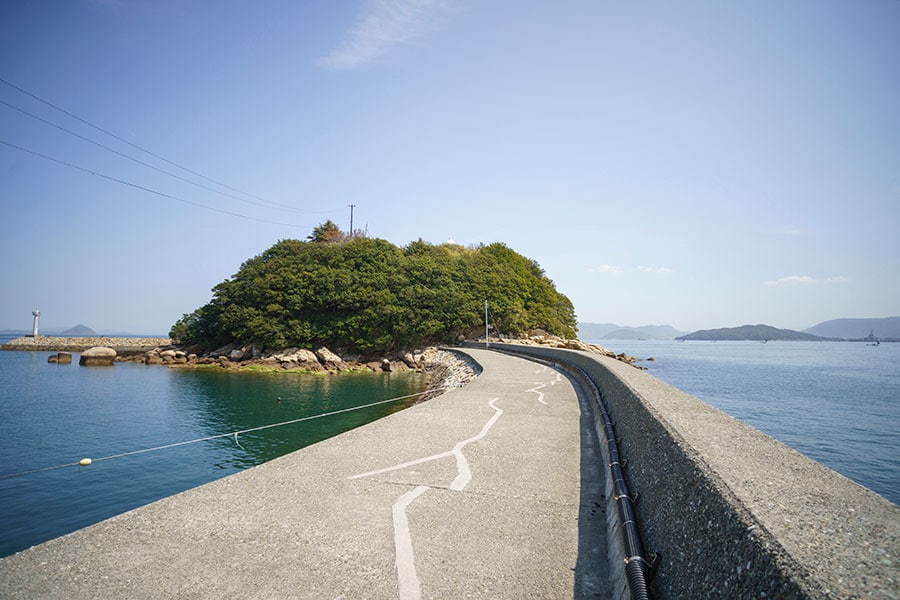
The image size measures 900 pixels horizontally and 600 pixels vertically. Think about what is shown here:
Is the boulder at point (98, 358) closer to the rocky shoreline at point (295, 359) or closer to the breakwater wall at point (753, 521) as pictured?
the rocky shoreline at point (295, 359)

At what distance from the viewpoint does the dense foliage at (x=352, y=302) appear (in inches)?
1868

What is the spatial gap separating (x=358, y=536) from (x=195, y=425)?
18467 millimetres

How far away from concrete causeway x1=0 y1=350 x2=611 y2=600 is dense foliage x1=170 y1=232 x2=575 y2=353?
42.0m

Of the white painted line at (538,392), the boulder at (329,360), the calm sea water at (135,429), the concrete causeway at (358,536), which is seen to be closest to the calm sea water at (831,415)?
the white painted line at (538,392)

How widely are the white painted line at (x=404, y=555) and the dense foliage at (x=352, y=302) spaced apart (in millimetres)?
43055

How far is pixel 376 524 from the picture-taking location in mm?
4199

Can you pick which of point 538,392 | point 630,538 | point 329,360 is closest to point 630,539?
point 630,538

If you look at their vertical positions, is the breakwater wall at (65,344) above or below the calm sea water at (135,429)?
above

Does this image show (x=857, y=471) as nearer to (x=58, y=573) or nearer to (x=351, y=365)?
(x=58, y=573)

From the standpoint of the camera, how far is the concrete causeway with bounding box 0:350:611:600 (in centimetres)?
322

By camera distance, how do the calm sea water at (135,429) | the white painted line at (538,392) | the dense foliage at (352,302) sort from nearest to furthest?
the calm sea water at (135,429) < the white painted line at (538,392) < the dense foliage at (352,302)

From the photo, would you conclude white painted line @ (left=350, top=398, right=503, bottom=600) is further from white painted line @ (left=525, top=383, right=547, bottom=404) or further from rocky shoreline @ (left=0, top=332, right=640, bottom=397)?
rocky shoreline @ (left=0, top=332, right=640, bottom=397)

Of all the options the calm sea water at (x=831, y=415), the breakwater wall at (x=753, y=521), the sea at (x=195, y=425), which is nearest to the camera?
the breakwater wall at (x=753, y=521)

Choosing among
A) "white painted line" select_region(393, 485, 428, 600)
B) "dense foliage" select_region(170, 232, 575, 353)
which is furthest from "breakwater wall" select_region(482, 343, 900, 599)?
"dense foliage" select_region(170, 232, 575, 353)
